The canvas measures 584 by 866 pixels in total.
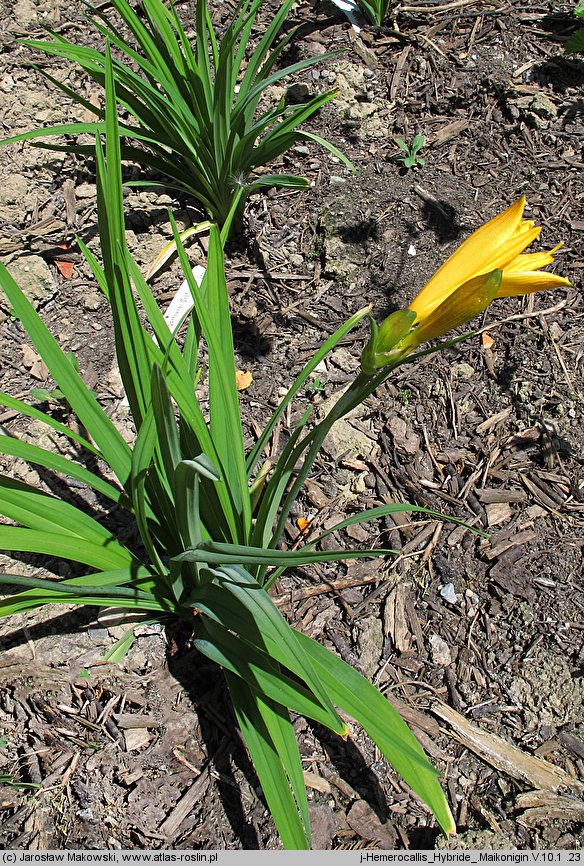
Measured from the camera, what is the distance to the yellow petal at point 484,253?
36.6 inches

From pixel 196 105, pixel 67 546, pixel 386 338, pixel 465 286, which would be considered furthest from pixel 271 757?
pixel 196 105

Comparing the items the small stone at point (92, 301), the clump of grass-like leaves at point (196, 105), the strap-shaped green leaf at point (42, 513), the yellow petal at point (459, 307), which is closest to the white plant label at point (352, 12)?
the clump of grass-like leaves at point (196, 105)

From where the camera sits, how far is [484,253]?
94 cm

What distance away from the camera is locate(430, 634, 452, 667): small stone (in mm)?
1545

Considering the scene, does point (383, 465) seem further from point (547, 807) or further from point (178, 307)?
point (547, 807)

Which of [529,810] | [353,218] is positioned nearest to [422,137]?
[353,218]

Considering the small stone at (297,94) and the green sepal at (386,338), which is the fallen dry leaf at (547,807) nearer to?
the green sepal at (386,338)

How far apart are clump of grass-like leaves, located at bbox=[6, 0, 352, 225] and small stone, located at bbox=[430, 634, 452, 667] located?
134 centimetres

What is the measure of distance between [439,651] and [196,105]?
1.77m

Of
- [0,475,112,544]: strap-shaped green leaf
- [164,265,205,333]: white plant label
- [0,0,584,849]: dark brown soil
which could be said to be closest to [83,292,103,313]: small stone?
[0,0,584,849]: dark brown soil

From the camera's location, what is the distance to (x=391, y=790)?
137cm

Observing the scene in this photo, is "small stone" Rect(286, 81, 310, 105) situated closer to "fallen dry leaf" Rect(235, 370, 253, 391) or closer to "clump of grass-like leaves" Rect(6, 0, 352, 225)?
"clump of grass-like leaves" Rect(6, 0, 352, 225)

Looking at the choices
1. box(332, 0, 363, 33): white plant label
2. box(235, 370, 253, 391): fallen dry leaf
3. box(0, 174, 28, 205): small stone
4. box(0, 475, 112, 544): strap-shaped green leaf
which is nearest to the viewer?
box(0, 475, 112, 544): strap-shaped green leaf
